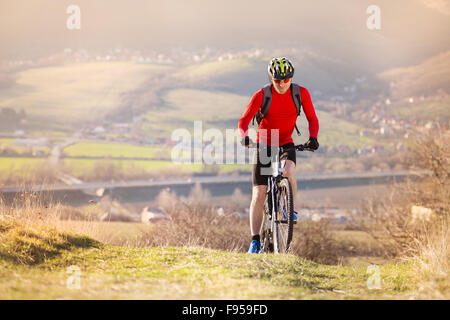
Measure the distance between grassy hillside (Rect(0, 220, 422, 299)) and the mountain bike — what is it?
43 cm

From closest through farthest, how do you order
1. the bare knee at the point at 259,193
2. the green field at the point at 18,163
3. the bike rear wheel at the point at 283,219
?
the bike rear wheel at the point at 283,219 → the bare knee at the point at 259,193 → the green field at the point at 18,163

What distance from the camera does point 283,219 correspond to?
6070 mm

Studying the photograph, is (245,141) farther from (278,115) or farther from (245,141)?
(278,115)

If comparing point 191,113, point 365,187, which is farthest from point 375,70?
point 365,187

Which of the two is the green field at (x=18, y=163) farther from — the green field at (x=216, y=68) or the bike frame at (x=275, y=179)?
the bike frame at (x=275, y=179)

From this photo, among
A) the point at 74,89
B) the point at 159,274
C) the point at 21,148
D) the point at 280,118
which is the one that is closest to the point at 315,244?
the point at 280,118

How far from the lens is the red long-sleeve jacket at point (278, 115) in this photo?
5.82 meters

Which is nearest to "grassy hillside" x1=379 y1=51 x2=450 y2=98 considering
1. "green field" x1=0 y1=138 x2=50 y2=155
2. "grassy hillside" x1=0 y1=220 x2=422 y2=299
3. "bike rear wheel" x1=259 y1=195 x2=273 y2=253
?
"bike rear wheel" x1=259 y1=195 x2=273 y2=253

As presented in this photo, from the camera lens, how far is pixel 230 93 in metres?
127

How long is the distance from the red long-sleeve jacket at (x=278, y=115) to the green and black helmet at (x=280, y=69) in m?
0.24

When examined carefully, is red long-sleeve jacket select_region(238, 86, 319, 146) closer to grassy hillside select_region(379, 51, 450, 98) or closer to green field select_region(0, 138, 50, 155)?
grassy hillside select_region(379, 51, 450, 98)

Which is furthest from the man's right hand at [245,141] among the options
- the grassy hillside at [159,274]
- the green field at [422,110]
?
the green field at [422,110]

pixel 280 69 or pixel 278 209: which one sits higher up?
pixel 280 69

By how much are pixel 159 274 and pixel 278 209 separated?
2238 millimetres
